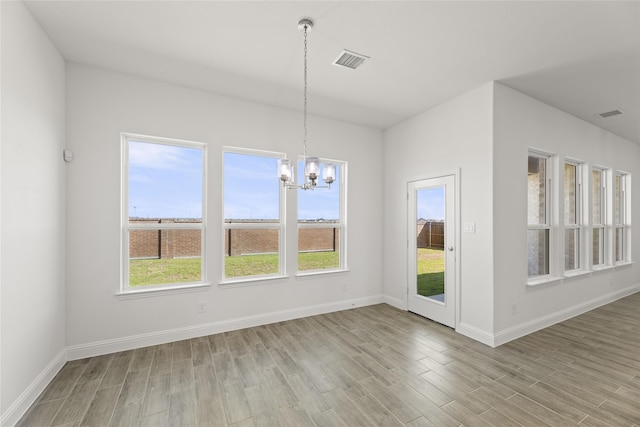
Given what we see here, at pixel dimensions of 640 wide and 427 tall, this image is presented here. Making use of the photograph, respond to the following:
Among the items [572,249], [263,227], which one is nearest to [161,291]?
[263,227]

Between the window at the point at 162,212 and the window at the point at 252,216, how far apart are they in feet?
1.11

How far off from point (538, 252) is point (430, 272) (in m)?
1.54

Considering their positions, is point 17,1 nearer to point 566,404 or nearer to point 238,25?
point 238,25

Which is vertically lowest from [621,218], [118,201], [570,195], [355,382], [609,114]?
[355,382]

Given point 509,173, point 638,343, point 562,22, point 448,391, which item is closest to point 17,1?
point 562,22

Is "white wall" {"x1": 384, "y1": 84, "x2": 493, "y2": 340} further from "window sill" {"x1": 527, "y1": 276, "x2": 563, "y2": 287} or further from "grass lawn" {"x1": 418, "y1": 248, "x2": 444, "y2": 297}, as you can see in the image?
"window sill" {"x1": 527, "y1": 276, "x2": 563, "y2": 287}

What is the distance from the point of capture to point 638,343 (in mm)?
3229

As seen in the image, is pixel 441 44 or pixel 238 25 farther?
pixel 441 44

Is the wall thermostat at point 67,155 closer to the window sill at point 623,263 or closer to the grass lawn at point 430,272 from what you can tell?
the grass lawn at point 430,272

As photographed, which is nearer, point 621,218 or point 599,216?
point 599,216

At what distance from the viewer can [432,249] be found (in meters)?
4.05

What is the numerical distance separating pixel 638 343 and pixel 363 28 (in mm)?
4687

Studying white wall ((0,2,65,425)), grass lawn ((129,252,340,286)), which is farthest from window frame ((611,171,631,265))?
white wall ((0,2,65,425))

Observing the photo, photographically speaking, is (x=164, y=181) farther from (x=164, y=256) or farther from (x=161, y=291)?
(x=161, y=291)
